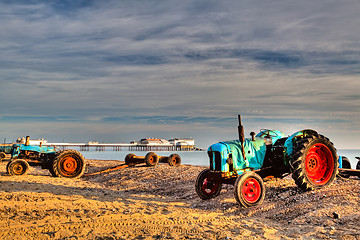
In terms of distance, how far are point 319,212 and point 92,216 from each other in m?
5.45

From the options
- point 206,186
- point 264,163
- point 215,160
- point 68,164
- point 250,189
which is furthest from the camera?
point 68,164

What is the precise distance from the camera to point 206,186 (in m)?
10.1

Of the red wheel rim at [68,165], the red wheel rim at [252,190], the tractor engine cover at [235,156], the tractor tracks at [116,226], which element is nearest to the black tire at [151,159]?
the red wheel rim at [68,165]

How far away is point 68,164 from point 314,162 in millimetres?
12706

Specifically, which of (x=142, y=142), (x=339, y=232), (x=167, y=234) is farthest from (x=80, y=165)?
(x=142, y=142)

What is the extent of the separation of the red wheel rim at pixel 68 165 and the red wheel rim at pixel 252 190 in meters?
11.4

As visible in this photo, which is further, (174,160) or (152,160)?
(174,160)

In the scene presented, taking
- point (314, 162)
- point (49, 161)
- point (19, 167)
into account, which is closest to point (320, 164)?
point (314, 162)

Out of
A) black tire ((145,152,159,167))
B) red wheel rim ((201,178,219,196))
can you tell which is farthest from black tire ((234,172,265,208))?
black tire ((145,152,159,167))

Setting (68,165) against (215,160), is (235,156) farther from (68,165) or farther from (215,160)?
(68,165)

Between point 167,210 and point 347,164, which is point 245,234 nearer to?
point 167,210

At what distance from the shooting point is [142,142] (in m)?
122

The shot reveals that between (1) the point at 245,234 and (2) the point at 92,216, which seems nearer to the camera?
(1) the point at 245,234

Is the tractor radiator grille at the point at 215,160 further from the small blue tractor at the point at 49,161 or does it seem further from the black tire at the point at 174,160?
the black tire at the point at 174,160
